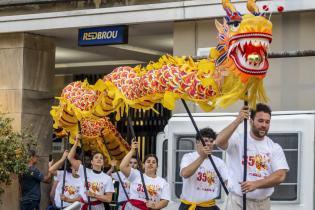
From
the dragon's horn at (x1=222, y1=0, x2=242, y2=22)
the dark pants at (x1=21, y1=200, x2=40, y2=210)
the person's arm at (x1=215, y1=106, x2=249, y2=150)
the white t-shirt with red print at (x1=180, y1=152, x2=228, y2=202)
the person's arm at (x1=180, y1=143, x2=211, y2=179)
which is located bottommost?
the dark pants at (x1=21, y1=200, x2=40, y2=210)

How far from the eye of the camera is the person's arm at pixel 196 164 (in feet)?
36.7

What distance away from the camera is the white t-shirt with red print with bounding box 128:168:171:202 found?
1321cm

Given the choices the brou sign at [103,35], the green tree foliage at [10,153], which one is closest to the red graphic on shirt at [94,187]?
the green tree foliage at [10,153]

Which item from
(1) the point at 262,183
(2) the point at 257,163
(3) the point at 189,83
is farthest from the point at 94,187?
(1) the point at 262,183

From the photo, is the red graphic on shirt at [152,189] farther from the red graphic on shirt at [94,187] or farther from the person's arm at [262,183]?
the person's arm at [262,183]

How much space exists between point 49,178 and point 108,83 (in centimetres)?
592

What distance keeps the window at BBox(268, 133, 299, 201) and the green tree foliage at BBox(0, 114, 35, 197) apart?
19.4ft

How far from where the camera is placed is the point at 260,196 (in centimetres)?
996

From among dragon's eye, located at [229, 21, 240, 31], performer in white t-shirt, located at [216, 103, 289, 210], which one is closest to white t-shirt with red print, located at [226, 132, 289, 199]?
performer in white t-shirt, located at [216, 103, 289, 210]

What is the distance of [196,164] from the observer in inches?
449

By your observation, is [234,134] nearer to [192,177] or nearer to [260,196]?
[260,196]

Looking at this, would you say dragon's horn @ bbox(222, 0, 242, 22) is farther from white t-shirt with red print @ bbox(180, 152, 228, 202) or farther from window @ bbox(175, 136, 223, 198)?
window @ bbox(175, 136, 223, 198)

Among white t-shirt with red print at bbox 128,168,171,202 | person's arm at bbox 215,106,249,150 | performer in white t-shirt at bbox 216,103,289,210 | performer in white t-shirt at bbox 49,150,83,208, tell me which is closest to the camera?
person's arm at bbox 215,106,249,150

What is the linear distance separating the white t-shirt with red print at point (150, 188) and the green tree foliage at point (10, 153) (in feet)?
12.7
